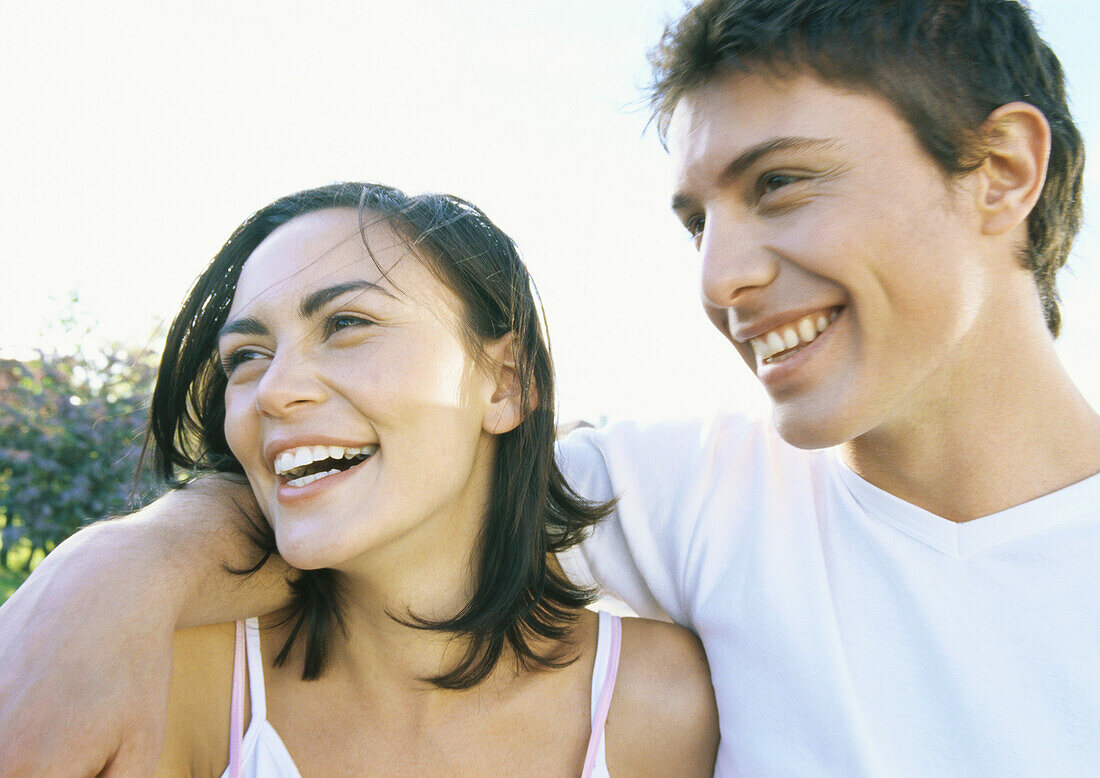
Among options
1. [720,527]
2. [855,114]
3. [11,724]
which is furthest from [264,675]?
[855,114]

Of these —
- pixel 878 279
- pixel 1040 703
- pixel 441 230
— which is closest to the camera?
pixel 1040 703

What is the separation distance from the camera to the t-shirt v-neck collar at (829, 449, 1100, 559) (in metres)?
1.73

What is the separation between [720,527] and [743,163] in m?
0.89

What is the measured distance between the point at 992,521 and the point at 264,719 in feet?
5.77

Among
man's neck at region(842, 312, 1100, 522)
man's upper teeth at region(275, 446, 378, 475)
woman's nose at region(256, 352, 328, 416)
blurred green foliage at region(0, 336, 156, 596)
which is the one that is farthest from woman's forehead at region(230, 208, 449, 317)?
blurred green foliage at region(0, 336, 156, 596)

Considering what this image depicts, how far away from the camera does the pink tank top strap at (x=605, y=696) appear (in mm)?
1859

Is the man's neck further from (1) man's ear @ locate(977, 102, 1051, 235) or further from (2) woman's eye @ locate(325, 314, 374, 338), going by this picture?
(2) woman's eye @ locate(325, 314, 374, 338)

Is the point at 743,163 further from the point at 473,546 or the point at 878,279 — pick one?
the point at 473,546

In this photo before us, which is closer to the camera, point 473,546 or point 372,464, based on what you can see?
point 372,464

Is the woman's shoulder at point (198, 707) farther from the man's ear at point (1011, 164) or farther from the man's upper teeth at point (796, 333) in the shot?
the man's ear at point (1011, 164)

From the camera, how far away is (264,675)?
2.02m

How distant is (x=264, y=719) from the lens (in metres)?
1.92

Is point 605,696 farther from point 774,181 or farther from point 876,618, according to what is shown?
point 774,181

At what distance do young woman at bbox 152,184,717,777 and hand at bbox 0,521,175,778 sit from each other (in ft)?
1.08
